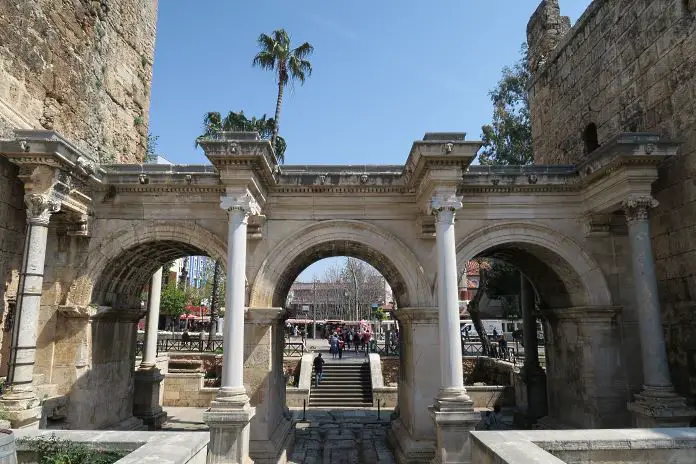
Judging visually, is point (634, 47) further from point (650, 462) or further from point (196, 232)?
point (196, 232)

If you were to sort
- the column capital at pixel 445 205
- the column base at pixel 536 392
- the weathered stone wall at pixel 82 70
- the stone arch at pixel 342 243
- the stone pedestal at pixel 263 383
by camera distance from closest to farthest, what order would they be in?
the column capital at pixel 445 205, the weathered stone wall at pixel 82 70, the stone pedestal at pixel 263 383, the stone arch at pixel 342 243, the column base at pixel 536 392

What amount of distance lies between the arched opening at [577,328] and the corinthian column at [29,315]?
8019mm

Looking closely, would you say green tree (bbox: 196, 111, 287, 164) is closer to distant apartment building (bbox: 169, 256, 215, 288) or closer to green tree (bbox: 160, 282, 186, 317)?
green tree (bbox: 160, 282, 186, 317)

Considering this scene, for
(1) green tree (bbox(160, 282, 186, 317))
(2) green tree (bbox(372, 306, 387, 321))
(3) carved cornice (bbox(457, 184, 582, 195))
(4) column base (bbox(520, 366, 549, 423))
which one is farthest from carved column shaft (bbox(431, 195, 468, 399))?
(1) green tree (bbox(160, 282, 186, 317))

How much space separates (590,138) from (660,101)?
3.09 metres

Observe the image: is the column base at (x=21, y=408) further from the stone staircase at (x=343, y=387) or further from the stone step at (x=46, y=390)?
the stone staircase at (x=343, y=387)

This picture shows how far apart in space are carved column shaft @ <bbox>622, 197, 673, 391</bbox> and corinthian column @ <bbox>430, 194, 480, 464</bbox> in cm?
324

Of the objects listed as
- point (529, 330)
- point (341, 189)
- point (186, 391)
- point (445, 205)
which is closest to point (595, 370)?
point (529, 330)

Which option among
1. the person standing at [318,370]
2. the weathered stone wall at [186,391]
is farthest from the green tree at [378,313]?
the weathered stone wall at [186,391]

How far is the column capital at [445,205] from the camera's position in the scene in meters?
8.76

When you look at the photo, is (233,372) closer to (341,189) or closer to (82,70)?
(341,189)

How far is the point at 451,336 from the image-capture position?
337 inches

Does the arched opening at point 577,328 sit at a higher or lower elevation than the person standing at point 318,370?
higher

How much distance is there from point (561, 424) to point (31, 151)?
11945 mm
